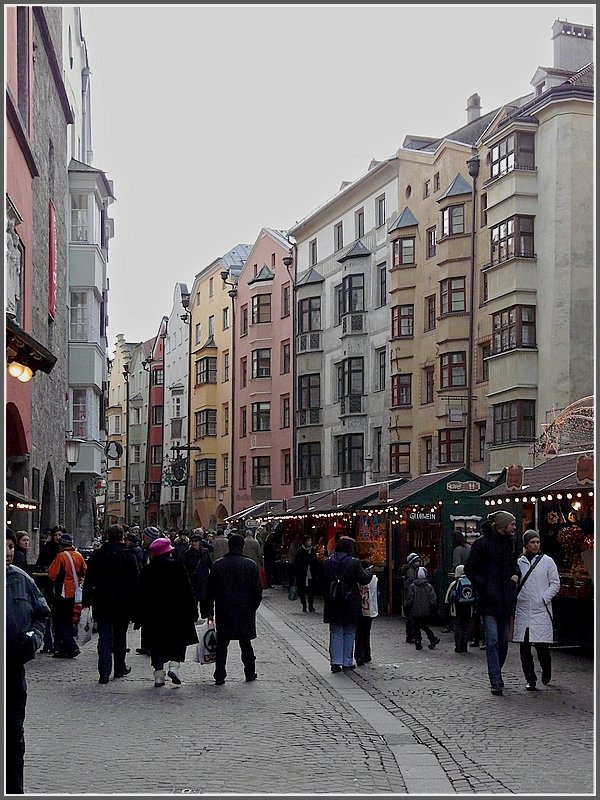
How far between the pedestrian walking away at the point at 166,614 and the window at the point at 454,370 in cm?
2876

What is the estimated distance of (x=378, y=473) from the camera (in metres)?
49.3

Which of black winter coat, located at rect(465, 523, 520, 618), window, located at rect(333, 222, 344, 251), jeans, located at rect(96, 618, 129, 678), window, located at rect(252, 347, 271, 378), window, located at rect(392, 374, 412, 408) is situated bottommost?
jeans, located at rect(96, 618, 129, 678)

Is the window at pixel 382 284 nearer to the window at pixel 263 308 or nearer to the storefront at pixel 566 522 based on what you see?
the window at pixel 263 308

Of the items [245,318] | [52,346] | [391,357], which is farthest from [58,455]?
[245,318]

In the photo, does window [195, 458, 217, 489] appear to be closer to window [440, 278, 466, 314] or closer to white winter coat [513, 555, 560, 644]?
window [440, 278, 466, 314]

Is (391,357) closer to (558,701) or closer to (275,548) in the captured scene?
(275,548)

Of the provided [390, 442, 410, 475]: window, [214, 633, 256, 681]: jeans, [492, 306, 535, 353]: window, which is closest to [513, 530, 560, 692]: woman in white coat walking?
[214, 633, 256, 681]: jeans

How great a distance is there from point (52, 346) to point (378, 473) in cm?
2060

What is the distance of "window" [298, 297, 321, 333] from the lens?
5738 cm

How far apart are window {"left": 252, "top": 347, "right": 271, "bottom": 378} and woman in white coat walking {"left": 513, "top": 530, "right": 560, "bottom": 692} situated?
5041 centimetres

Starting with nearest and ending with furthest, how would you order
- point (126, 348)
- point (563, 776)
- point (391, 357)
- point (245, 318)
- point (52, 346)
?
1. point (563, 776)
2. point (52, 346)
3. point (391, 357)
4. point (245, 318)
5. point (126, 348)

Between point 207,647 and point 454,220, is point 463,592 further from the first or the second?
point 454,220

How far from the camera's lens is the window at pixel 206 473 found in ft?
238

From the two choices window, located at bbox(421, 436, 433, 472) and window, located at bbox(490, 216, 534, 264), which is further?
window, located at bbox(421, 436, 433, 472)
